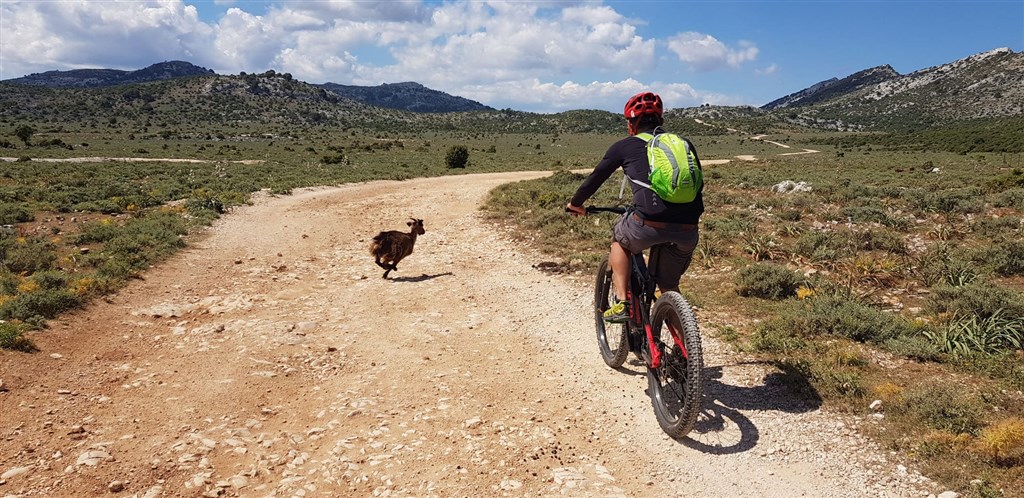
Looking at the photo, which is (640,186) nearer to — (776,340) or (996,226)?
(776,340)

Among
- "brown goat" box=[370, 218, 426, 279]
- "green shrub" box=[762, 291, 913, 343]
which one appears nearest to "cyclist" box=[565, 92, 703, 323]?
"green shrub" box=[762, 291, 913, 343]

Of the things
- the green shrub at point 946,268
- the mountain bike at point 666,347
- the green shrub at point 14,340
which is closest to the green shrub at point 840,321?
the green shrub at point 946,268

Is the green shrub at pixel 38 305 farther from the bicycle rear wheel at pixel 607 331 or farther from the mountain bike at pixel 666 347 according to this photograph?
the mountain bike at pixel 666 347

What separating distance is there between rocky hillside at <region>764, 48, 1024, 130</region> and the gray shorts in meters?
130

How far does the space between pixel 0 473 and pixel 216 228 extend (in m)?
11.6

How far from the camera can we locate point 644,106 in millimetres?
4949

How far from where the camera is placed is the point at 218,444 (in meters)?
4.66

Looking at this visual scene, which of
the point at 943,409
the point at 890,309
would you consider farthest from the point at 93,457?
the point at 890,309

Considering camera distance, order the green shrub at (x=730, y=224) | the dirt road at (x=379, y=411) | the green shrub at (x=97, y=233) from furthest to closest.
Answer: the green shrub at (x=730, y=224) < the green shrub at (x=97, y=233) < the dirt road at (x=379, y=411)

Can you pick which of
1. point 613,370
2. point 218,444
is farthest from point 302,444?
point 613,370

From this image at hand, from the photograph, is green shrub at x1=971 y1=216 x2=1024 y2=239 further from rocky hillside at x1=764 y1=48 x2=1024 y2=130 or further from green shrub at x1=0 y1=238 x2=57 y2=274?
rocky hillside at x1=764 y1=48 x2=1024 y2=130

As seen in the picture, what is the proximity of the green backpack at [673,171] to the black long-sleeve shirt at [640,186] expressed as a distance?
0.07m

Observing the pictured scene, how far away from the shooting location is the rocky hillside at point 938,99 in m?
108

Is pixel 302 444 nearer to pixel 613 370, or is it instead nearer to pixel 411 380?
pixel 411 380
